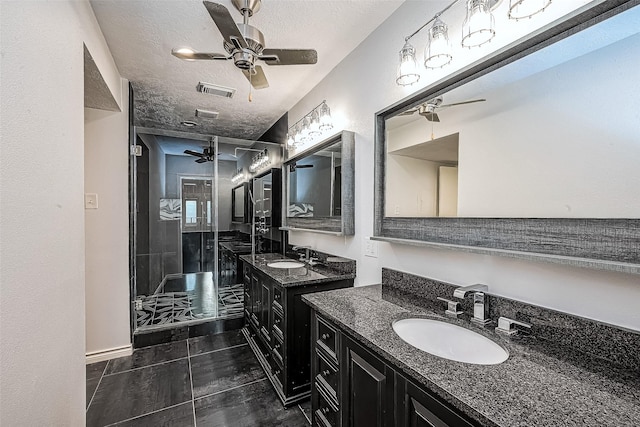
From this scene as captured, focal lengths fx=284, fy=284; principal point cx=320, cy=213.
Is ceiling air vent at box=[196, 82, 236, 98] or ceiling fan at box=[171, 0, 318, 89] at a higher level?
ceiling air vent at box=[196, 82, 236, 98]

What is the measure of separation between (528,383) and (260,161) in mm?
3337

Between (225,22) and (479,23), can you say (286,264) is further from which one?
(479,23)

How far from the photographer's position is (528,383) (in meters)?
0.75

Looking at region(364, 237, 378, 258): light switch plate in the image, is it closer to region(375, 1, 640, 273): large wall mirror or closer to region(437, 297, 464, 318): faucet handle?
region(375, 1, 640, 273): large wall mirror

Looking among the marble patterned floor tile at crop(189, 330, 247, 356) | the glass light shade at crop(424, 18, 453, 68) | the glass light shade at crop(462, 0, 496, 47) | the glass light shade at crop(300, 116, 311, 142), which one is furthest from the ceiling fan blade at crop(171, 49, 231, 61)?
the marble patterned floor tile at crop(189, 330, 247, 356)

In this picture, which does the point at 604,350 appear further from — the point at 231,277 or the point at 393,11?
the point at 231,277

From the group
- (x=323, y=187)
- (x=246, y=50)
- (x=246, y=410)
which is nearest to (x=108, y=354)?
(x=246, y=410)

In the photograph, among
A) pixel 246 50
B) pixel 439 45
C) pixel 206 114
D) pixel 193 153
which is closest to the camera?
pixel 439 45

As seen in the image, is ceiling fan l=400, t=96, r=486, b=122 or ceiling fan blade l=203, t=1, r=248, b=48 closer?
ceiling fan blade l=203, t=1, r=248, b=48

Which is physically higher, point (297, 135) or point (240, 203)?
point (297, 135)

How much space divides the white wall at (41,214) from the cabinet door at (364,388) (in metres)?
1.08

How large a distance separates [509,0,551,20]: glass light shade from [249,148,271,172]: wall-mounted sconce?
2.86 m

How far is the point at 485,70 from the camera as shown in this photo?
1.20 metres

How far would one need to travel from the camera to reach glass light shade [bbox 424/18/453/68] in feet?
4.22
